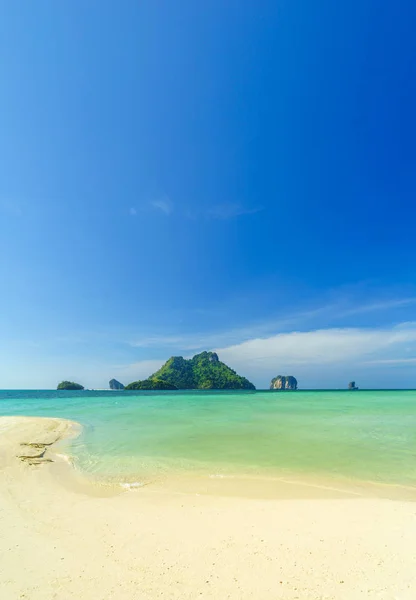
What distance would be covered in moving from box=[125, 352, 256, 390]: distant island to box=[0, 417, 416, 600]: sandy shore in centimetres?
12319

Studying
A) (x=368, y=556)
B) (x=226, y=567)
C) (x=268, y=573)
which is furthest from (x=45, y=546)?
(x=368, y=556)

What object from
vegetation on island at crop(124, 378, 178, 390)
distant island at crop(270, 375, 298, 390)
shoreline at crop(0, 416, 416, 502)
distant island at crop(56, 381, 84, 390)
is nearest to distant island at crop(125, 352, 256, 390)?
vegetation on island at crop(124, 378, 178, 390)

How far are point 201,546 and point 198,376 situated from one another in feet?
445

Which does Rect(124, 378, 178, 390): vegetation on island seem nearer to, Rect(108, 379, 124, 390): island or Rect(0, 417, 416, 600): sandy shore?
Rect(108, 379, 124, 390): island

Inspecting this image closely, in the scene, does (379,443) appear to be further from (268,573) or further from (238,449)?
(268,573)

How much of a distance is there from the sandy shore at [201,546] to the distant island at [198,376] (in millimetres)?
123188

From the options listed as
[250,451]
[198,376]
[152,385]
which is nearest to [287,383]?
[198,376]

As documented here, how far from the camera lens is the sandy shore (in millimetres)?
3668

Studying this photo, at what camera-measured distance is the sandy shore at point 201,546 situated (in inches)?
144

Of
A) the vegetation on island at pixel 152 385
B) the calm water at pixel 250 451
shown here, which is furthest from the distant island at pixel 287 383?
the calm water at pixel 250 451

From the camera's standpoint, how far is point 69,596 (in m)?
3.55

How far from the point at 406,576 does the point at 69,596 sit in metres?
4.35

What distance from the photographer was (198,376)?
136375 mm

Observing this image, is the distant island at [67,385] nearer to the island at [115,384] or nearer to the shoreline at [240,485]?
the island at [115,384]
